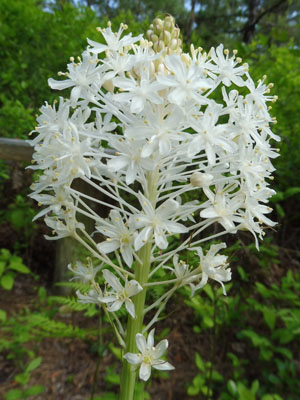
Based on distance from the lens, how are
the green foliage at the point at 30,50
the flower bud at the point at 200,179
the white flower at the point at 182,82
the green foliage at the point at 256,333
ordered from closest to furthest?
1. the white flower at the point at 182,82
2. the flower bud at the point at 200,179
3. the green foliage at the point at 256,333
4. the green foliage at the point at 30,50

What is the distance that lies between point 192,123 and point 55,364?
2610 millimetres

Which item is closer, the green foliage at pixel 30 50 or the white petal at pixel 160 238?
the white petal at pixel 160 238

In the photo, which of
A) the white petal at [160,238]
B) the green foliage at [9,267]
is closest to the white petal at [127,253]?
the white petal at [160,238]

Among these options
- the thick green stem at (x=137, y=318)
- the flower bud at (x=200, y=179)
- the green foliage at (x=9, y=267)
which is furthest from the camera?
the green foliage at (x=9, y=267)

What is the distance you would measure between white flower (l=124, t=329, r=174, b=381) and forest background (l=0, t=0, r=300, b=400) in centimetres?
71

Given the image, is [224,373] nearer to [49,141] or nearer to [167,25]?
[49,141]

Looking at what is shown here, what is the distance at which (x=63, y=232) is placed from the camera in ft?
4.28

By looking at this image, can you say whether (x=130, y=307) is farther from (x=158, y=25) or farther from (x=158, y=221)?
(x=158, y=25)

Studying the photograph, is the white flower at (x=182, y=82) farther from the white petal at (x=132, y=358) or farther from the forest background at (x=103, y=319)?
the forest background at (x=103, y=319)

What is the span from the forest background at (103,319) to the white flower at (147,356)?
709 mm

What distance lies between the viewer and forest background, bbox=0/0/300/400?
2.26m

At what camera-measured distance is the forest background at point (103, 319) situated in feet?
7.41

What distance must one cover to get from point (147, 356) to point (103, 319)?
145 centimetres

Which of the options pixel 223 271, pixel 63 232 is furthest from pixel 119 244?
pixel 223 271
